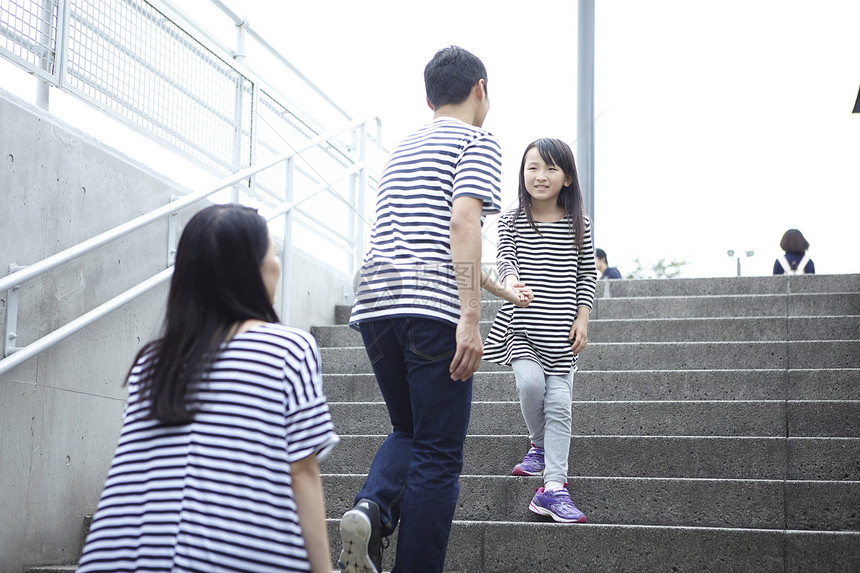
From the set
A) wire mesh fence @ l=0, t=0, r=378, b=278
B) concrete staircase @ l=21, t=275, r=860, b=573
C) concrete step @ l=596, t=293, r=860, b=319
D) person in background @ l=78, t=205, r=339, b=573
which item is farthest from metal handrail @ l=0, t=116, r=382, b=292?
concrete step @ l=596, t=293, r=860, b=319

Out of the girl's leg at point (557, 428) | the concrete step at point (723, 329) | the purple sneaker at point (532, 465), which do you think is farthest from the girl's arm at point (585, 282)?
the concrete step at point (723, 329)

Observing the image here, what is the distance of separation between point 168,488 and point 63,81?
260 centimetres

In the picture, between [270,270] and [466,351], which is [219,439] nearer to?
[270,270]

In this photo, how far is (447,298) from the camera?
2.18 m

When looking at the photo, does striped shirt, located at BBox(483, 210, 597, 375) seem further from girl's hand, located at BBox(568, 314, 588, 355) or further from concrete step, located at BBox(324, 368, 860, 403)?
concrete step, located at BBox(324, 368, 860, 403)

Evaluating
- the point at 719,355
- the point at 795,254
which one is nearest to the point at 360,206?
the point at 719,355

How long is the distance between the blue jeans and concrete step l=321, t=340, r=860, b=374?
2593 millimetres

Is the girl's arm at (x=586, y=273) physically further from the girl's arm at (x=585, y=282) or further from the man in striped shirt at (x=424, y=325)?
the man in striped shirt at (x=424, y=325)

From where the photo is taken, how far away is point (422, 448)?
214 cm

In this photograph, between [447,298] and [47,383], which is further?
[47,383]

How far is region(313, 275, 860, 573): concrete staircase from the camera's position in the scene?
2926mm

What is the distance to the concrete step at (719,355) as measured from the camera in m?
4.35

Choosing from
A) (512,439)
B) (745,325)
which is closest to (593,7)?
(745,325)

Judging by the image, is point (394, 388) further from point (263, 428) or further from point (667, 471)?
point (667, 471)
